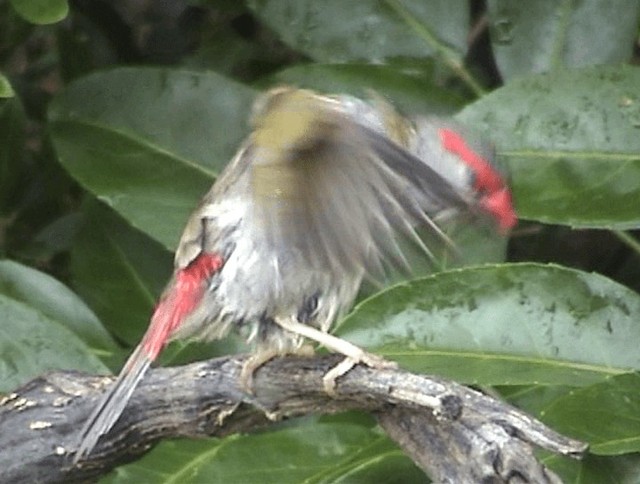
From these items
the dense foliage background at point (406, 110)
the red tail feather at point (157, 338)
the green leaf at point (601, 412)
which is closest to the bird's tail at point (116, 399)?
the red tail feather at point (157, 338)

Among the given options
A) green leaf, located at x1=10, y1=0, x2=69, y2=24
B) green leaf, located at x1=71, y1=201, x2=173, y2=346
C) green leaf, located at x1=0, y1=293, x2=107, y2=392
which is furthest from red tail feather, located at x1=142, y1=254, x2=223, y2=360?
green leaf, located at x1=71, y1=201, x2=173, y2=346

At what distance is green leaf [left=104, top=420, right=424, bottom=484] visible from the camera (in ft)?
4.99

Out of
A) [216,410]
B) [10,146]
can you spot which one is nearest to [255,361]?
[216,410]

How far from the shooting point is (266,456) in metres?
1.54

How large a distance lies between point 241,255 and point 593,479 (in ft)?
1.19

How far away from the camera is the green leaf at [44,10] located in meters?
1.64

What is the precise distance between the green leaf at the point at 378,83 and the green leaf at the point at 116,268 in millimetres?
307

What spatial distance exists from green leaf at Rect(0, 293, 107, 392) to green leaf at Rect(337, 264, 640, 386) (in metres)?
0.33

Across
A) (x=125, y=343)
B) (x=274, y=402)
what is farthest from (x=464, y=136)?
(x=125, y=343)

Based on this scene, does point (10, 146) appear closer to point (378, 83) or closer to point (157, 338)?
point (378, 83)

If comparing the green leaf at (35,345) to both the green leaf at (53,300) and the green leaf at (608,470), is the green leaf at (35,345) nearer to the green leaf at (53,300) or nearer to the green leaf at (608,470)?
the green leaf at (53,300)

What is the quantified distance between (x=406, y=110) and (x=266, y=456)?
38 centimetres

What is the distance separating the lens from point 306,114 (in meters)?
1.21

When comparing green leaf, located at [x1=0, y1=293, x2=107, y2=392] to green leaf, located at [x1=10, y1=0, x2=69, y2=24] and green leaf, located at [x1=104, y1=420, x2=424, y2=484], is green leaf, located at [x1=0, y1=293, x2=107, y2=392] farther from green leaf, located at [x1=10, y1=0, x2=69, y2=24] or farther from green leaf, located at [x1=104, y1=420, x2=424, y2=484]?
green leaf, located at [x1=10, y1=0, x2=69, y2=24]
